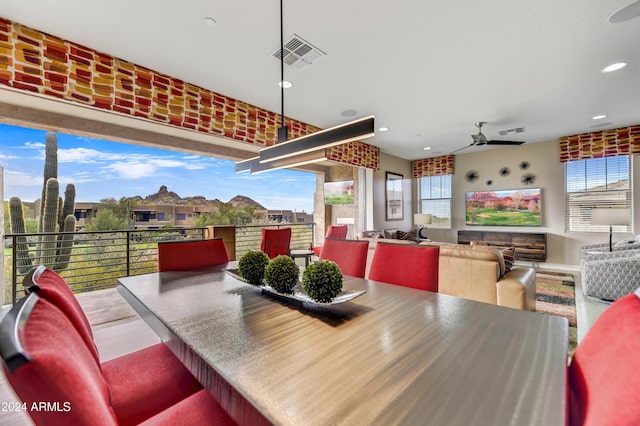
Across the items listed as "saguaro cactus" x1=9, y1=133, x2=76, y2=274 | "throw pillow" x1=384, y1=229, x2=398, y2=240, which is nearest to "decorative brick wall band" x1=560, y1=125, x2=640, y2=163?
"throw pillow" x1=384, y1=229, x2=398, y2=240

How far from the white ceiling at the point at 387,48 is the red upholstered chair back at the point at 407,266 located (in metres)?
1.81

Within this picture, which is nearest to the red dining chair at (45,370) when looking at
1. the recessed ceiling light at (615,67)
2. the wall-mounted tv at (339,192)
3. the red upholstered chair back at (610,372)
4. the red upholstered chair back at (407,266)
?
the red upholstered chair back at (610,372)

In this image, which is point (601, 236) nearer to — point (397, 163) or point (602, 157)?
point (602, 157)

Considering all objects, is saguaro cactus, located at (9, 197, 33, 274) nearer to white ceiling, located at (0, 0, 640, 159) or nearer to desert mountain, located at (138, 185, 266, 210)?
desert mountain, located at (138, 185, 266, 210)

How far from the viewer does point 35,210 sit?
10.3ft

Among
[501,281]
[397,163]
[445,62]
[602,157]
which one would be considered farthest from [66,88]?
[602,157]

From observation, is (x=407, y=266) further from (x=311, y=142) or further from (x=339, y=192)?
(x=339, y=192)

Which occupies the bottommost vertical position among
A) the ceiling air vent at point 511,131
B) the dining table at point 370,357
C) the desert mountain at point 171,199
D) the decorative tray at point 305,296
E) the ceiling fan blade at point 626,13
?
the dining table at point 370,357

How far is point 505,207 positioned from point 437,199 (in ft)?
5.18

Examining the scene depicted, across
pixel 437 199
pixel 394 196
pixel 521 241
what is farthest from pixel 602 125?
pixel 394 196

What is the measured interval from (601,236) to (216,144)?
7438 millimetres

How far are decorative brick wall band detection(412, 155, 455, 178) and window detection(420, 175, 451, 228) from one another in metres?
0.20

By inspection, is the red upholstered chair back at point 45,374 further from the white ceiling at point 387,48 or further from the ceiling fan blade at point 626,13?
the ceiling fan blade at point 626,13

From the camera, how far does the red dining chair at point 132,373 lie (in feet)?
3.03
